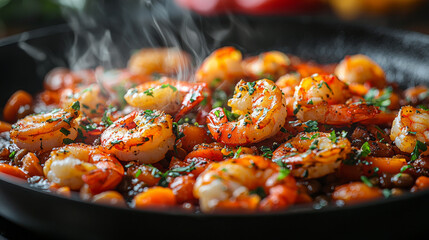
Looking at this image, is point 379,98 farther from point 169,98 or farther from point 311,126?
point 169,98

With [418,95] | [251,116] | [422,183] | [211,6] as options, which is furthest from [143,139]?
[211,6]

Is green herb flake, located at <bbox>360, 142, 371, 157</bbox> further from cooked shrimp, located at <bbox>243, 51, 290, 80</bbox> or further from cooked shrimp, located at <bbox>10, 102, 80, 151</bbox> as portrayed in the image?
cooked shrimp, located at <bbox>10, 102, 80, 151</bbox>

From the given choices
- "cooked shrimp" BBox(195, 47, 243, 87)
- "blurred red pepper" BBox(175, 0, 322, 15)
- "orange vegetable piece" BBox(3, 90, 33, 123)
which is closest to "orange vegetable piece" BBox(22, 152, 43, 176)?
"orange vegetable piece" BBox(3, 90, 33, 123)

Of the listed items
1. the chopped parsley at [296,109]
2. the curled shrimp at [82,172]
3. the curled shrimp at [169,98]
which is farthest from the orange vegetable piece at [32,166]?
the chopped parsley at [296,109]

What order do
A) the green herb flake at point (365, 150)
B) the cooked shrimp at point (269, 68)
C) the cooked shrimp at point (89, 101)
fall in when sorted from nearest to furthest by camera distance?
the green herb flake at point (365, 150), the cooked shrimp at point (89, 101), the cooked shrimp at point (269, 68)

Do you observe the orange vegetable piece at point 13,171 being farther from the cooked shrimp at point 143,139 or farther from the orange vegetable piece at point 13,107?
the orange vegetable piece at point 13,107

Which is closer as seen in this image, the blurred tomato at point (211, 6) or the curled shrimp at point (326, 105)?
the curled shrimp at point (326, 105)

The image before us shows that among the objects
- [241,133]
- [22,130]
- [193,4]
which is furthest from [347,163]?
[193,4]
